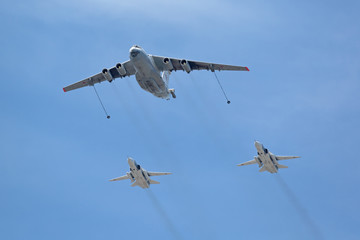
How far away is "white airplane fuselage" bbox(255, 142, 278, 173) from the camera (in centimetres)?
7881

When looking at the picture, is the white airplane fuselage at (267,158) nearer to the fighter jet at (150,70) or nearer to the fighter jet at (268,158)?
the fighter jet at (268,158)

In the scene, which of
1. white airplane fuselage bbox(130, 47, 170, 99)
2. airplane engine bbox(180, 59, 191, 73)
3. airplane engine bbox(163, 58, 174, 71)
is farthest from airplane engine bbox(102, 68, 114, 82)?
airplane engine bbox(180, 59, 191, 73)

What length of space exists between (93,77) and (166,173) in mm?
13412

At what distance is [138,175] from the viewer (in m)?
79.5

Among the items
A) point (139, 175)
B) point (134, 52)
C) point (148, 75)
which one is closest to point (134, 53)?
point (134, 52)

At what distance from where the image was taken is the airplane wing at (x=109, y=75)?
2906 inches

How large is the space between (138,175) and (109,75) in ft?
40.7

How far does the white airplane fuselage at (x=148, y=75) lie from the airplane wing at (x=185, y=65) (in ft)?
5.22

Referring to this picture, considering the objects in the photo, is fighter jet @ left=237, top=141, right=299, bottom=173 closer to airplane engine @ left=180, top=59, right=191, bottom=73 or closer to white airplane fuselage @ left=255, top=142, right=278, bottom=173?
white airplane fuselage @ left=255, top=142, right=278, bottom=173

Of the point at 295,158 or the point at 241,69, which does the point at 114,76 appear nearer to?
the point at 241,69

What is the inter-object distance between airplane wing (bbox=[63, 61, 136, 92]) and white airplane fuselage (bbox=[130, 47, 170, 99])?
11.7 feet

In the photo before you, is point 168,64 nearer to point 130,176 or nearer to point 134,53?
Result: point 134,53

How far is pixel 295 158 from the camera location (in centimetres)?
7844

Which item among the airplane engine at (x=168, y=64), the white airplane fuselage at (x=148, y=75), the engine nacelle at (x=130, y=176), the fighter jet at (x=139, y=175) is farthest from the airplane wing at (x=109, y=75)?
the engine nacelle at (x=130, y=176)
